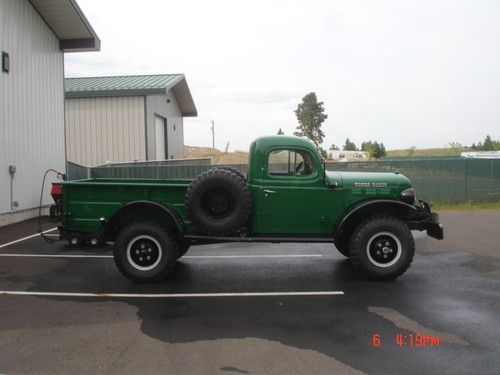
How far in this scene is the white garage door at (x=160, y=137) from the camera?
22281 millimetres

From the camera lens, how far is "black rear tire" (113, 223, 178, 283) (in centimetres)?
705

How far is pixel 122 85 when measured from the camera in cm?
2073

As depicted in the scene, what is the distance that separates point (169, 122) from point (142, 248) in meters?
18.0

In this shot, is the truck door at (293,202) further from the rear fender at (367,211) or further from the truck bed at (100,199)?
the truck bed at (100,199)

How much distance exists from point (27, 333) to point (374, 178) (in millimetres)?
5055

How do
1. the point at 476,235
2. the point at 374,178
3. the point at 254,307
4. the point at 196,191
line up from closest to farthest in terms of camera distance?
1. the point at 254,307
2. the point at 196,191
3. the point at 374,178
4. the point at 476,235

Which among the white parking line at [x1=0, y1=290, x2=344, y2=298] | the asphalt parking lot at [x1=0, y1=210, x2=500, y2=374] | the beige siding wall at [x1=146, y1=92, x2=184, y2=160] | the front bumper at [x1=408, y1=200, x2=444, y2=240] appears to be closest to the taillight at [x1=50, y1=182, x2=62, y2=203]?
the asphalt parking lot at [x1=0, y1=210, x2=500, y2=374]

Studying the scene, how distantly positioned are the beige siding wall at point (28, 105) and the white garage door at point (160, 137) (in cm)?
627

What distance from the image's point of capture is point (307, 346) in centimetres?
465

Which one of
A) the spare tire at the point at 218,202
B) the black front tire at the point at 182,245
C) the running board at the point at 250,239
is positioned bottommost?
the black front tire at the point at 182,245

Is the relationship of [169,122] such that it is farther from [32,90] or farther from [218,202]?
[218,202]

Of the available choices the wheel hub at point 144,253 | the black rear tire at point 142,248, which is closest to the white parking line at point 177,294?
Answer: the black rear tire at point 142,248

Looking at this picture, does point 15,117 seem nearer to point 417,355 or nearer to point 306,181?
point 306,181

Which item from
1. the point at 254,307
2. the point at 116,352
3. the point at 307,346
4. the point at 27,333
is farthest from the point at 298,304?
the point at 27,333
